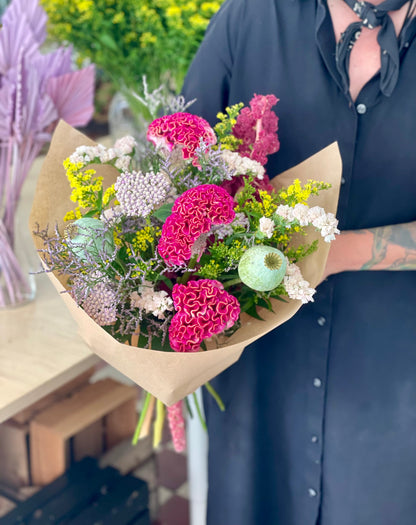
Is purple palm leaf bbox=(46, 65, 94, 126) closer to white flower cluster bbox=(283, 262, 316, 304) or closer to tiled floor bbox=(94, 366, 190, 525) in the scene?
white flower cluster bbox=(283, 262, 316, 304)

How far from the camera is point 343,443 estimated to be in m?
1.07

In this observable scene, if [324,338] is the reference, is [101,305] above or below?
above

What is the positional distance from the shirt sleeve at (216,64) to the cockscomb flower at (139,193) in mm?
372

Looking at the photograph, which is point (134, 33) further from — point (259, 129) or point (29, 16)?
point (259, 129)

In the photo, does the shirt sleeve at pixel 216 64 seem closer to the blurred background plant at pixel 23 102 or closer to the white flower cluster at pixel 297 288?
the blurred background plant at pixel 23 102

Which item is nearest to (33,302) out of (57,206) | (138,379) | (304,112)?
(57,206)

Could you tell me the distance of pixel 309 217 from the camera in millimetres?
667

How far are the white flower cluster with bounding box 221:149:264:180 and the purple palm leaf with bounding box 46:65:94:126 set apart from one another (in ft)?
1.64

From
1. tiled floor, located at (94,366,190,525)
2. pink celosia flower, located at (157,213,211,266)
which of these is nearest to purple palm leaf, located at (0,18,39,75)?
pink celosia flower, located at (157,213,211,266)

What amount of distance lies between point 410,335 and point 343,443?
25cm

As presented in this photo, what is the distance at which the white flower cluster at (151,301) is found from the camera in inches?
27.1

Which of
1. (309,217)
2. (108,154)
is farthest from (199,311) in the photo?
(108,154)

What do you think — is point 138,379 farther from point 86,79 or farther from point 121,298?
point 86,79

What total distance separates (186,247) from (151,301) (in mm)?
98
